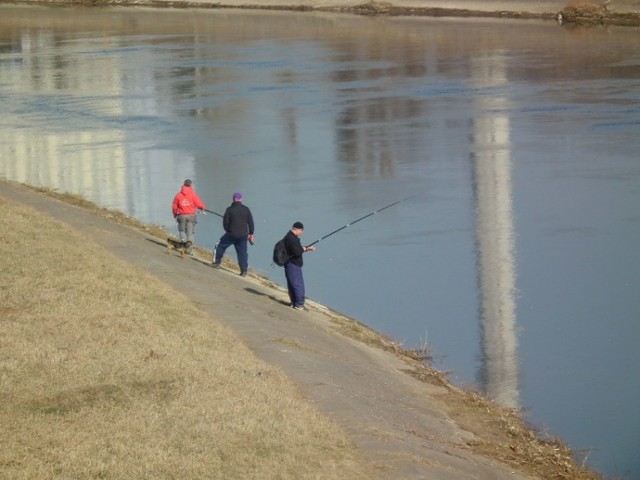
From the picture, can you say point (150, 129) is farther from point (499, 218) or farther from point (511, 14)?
point (511, 14)

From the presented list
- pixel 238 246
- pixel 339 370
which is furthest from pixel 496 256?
pixel 339 370

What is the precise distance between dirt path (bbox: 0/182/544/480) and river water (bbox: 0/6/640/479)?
174 cm

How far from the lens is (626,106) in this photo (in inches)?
1516

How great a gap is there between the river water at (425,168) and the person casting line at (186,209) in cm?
229

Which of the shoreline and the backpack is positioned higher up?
the shoreline

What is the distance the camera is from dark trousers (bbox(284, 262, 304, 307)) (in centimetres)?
1772

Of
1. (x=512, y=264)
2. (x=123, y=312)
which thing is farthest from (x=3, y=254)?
(x=512, y=264)

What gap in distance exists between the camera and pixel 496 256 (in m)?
23.3

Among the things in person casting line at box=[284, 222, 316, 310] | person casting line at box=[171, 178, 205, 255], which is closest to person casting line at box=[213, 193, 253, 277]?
person casting line at box=[171, 178, 205, 255]

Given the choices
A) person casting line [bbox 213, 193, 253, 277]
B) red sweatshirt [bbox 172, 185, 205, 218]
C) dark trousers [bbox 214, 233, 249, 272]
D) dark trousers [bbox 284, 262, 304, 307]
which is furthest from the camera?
red sweatshirt [bbox 172, 185, 205, 218]

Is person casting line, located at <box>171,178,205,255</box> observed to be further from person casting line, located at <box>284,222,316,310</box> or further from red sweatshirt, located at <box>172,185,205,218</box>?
person casting line, located at <box>284,222,316,310</box>

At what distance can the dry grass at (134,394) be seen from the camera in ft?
32.5

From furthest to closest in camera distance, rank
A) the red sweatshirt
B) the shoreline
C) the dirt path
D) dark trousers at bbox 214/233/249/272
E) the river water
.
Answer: the shoreline
the red sweatshirt
dark trousers at bbox 214/233/249/272
the river water
the dirt path

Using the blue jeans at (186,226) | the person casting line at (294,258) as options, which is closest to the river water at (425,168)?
the person casting line at (294,258)
